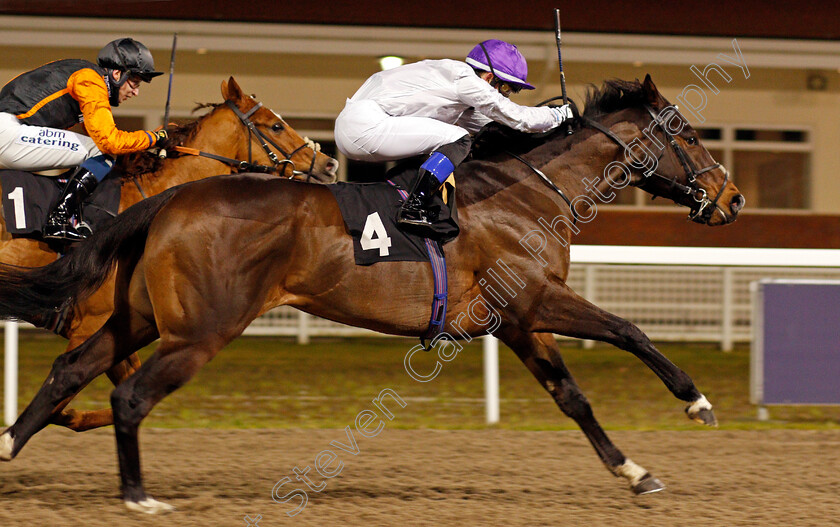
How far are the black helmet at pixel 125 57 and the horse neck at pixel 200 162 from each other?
49 cm

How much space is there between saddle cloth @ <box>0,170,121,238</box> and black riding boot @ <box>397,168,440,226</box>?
151 cm

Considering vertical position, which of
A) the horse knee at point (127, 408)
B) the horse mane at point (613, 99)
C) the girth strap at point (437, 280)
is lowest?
the horse knee at point (127, 408)

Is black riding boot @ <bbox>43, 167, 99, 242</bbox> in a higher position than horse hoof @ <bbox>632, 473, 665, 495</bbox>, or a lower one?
higher

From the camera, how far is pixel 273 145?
17.1ft

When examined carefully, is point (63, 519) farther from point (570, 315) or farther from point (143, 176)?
point (570, 315)

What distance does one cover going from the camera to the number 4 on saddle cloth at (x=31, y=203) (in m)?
4.33

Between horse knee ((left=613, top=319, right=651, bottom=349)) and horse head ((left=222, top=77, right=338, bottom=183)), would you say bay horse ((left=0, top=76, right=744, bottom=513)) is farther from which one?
horse head ((left=222, top=77, right=338, bottom=183))

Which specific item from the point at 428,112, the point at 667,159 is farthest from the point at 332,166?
the point at 667,159

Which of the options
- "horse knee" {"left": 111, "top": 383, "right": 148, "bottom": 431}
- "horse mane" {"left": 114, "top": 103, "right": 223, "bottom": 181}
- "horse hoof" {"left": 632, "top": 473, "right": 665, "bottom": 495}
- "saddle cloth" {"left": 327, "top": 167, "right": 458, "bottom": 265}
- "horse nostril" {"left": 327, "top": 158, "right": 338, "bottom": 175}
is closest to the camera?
"horse knee" {"left": 111, "top": 383, "right": 148, "bottom": 431}

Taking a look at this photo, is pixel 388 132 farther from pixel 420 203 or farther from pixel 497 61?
pixel 497 61

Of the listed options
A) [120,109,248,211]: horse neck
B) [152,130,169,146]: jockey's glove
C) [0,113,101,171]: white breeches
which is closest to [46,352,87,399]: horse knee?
[120,109,248,211]: horse neck

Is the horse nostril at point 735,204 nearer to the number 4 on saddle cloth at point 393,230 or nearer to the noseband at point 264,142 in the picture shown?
the number 4 on saddle cloth at point 393,230

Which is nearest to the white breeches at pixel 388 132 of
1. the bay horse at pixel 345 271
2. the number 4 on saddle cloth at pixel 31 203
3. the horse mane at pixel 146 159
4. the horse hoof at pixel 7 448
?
the bay horse at pixel 345 271

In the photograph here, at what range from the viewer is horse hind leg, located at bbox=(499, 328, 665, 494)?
13.7ft
